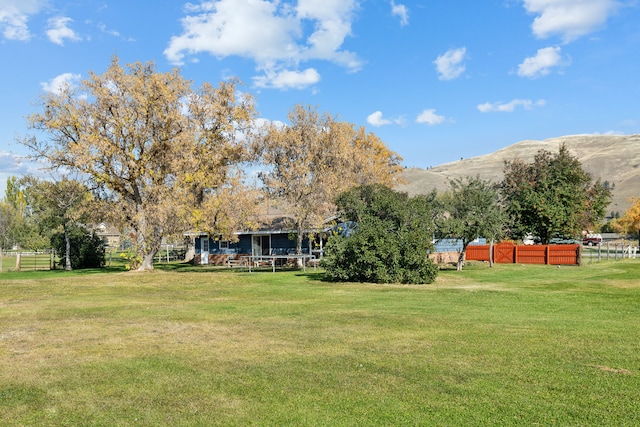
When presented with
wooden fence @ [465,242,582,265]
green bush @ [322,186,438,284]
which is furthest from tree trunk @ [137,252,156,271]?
wooden fence @ [465,242,582,265]

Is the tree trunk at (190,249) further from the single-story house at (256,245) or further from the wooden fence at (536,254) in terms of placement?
the wooden fence at (536,254)

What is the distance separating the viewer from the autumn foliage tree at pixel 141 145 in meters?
28.8

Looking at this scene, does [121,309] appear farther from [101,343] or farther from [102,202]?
[102,202]

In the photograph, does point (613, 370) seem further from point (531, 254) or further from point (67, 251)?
point (67, 251)

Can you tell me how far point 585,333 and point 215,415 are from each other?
25.9 ft

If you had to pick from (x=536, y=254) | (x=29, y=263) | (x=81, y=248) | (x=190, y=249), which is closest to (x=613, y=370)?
(x=536, y=254)

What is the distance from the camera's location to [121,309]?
14281 mm

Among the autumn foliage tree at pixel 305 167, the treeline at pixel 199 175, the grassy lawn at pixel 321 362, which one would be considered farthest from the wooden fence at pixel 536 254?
the grassy lawn at pixel 321 362

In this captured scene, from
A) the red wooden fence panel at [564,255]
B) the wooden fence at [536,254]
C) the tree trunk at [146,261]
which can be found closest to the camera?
the tree trunk at [146,261]

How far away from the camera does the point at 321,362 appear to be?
7.99 meters

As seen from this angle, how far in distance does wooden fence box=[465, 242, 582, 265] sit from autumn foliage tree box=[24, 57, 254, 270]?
22.2 meters

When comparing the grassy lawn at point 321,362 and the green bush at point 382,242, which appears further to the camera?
the green bush at point 382,242

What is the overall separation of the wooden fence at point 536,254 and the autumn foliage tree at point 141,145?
72.8 feet

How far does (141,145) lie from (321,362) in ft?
81.2
